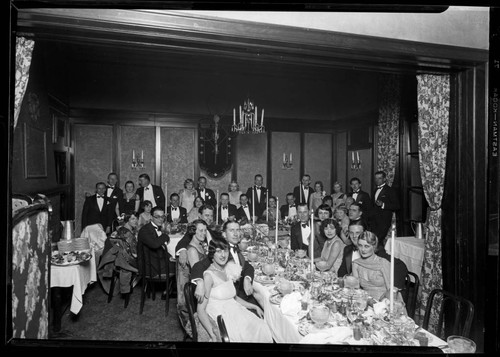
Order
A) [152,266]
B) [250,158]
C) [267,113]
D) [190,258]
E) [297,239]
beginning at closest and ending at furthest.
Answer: [190,258], [152,266], [297,239], [250,158], [267,113]

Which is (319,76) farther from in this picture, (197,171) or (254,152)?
(197,171)

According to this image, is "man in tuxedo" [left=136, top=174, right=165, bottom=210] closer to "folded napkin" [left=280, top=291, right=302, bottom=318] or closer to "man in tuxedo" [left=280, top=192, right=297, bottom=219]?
"man in tuxedo" [left=280, top=192, right=297, bottom=219]

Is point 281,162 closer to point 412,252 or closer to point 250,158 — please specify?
point 250,158

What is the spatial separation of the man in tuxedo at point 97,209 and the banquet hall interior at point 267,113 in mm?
548

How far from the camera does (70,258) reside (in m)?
4.09

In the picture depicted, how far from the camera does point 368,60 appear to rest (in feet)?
10.7

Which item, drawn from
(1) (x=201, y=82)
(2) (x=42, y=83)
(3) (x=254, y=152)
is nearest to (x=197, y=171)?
(3) (x=254, y=152)

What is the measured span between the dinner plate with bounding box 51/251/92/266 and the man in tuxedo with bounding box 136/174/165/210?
13.2 feet

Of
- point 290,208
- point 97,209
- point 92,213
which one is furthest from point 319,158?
point 92,213

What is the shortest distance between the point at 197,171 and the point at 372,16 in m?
7.01

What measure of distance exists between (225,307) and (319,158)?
8063mm

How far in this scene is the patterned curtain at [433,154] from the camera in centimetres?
399

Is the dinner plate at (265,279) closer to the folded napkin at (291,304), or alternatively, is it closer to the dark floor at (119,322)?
the folded napkin at (291,304)

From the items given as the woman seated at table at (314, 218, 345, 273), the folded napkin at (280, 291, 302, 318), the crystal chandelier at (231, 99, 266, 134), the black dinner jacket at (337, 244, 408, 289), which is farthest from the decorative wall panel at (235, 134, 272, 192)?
the folded napkin at (280, 291, 302, 318)
